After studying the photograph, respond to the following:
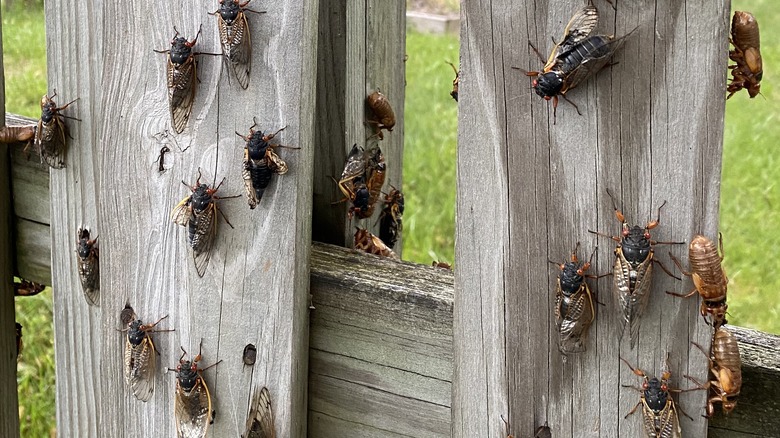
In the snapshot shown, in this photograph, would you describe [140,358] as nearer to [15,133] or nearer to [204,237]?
[204,237]

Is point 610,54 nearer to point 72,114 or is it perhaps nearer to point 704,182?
point 704,182

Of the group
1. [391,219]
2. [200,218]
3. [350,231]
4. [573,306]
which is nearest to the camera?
[573,306]

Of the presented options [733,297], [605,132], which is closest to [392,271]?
[605,132]

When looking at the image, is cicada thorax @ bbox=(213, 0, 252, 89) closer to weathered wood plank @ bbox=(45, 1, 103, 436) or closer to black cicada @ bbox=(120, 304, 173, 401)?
weathered wood plank @ bbox=(45, 1, 103, 436)

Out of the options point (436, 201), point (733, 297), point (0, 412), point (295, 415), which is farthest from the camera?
point (436, 201)

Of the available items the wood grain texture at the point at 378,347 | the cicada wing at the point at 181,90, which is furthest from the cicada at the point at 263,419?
the cicada wing at the point at 181,90

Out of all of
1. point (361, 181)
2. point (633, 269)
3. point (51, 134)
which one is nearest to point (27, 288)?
point (51, 134)
